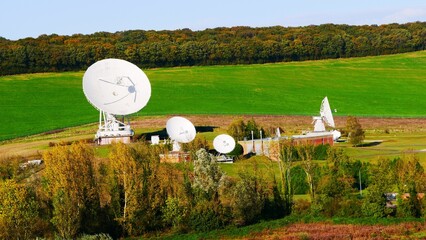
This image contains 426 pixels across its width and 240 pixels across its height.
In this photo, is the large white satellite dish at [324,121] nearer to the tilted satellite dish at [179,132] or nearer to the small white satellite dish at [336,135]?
the small white satellite dish at [336,135]

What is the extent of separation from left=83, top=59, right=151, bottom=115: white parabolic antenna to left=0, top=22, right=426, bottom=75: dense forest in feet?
248

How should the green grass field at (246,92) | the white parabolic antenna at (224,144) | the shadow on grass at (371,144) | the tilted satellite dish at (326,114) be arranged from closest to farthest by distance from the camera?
the white parabolic antenna at (224,144), the shadow on grass at (371,144), the tilted satellite dish at (326,114), the green grass field at (246,92)

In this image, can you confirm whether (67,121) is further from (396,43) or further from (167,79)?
(396,43)

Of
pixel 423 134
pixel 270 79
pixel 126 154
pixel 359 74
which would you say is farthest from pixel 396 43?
pixel 126 154

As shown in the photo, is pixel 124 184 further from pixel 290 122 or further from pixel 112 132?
pixel 290 122

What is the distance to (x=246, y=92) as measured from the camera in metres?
140

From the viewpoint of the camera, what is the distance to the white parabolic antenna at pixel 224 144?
78.4 metres

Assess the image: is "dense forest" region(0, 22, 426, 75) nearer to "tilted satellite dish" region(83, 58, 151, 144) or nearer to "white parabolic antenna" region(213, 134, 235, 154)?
"tilted satellite dish" region(83, 58, 151, 144)

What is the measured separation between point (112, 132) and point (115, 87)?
641cm

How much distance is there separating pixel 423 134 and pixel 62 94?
66390mm

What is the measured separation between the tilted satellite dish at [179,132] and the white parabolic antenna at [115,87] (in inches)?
207

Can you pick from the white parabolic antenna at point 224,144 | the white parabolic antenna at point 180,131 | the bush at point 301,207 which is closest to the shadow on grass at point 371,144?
the white parabolic antenna at point 224,144

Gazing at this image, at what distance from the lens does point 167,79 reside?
495ft

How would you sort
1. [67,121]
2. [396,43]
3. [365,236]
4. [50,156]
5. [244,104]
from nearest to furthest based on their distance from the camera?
1. [365,236]
2. [50,156]
3. [67,121]
4. [244,104]
5. [396,43]
